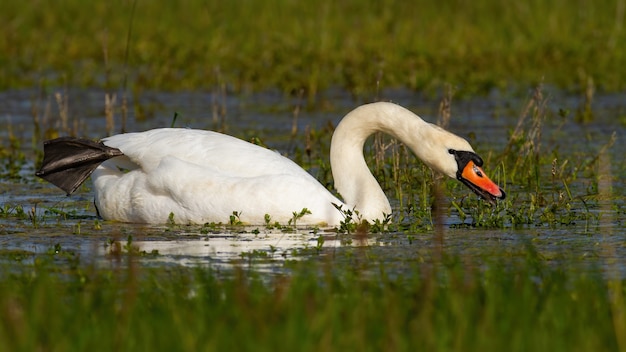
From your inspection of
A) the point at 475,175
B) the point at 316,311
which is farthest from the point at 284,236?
the point at 316,311

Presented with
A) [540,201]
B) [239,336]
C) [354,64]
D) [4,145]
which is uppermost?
[354,64]

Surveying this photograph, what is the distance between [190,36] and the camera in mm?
17250

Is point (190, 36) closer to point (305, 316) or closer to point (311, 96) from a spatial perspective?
point (311, 96)

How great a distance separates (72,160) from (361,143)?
1.87m

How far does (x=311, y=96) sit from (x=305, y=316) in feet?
30.1

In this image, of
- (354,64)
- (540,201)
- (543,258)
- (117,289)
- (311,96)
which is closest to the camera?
(117,289)

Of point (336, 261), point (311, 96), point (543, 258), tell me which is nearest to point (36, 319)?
point (336, 261)

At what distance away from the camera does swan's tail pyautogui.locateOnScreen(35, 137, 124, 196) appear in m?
8.57

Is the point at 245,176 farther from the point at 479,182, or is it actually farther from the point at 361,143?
the point at 479,182

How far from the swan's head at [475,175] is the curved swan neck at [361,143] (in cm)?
4

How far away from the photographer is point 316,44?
16391 millimetres

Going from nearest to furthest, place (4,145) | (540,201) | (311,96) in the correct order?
(540,201), (4,145), (311,96)

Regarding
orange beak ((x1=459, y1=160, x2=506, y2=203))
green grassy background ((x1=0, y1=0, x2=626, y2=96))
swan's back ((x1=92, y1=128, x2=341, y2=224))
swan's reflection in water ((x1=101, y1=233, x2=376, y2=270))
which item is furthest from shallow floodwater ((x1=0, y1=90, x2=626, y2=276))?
green grassy background ((x1=0, y1=0, x2=626, y2=96))

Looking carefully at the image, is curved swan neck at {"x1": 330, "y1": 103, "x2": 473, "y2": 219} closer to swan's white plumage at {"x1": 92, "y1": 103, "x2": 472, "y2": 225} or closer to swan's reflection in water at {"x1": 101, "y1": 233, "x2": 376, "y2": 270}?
swan's white plumage at {"x1": 92, "y1": 103, "x2": 472, "y2": 225}
